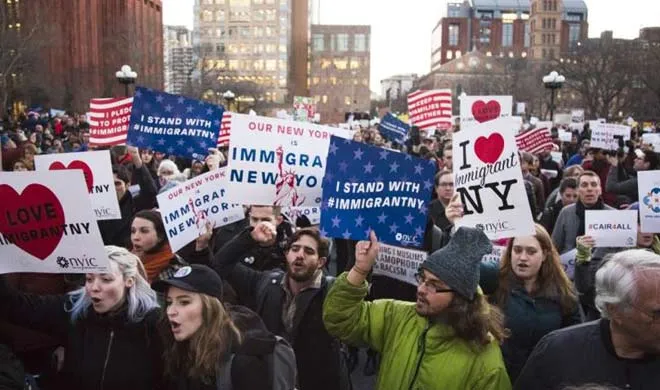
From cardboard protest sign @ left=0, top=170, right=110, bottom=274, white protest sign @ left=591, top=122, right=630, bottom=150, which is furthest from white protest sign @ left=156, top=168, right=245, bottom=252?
white protest sign @ left=591, top=122, right=630, bottom=150

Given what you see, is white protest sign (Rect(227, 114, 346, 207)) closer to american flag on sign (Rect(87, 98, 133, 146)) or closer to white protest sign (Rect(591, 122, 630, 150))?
american flag on sign (Rect(87, 98, 133, 146))

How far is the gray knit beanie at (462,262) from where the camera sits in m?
3.35

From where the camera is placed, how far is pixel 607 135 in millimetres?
12016

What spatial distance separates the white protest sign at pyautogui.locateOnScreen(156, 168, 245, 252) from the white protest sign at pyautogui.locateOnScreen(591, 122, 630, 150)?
7.81m

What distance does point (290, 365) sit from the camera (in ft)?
11.0

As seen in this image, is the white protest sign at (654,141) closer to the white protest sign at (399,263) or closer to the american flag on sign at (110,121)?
the american flag on sign at (110,121)

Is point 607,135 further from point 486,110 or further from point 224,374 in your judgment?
point 224,374

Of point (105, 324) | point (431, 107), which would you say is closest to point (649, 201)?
point (105, 324)

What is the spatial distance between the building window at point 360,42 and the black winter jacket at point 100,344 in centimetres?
14191

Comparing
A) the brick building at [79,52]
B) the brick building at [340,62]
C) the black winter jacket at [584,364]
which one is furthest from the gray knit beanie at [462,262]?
the brick building at [340,62]

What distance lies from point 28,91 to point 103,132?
136 ft

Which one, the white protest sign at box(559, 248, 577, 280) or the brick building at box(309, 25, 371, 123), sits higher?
the brick building at box(309, 25, 371, 123)

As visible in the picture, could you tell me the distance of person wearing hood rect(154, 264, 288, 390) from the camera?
3.27m

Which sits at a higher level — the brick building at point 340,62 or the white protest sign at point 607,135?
the brick building at point 340,62
